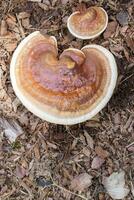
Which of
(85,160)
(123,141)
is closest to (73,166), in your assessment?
(85,160)

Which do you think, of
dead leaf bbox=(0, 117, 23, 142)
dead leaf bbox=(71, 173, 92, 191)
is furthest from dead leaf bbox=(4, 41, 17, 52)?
dead leaf bbox=(71, 173, 92, 191)

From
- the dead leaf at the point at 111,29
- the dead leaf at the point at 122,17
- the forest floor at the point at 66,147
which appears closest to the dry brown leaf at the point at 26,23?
the forest floor at the point at 66,147

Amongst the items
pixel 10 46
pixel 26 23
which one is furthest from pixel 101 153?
pixel 26 23

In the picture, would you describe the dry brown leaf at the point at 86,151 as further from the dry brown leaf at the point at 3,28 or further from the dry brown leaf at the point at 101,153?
the dry brown leaf at the point at 3,28

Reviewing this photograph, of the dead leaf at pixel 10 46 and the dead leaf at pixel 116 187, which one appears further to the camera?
the dead leaf at pixel 10 46

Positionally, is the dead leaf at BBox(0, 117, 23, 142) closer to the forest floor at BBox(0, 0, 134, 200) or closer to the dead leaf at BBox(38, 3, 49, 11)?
the forest floor at BBox(0, 0, 134, 200)

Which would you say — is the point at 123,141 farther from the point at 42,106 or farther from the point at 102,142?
the point at 42,106
